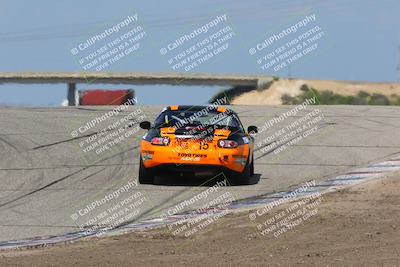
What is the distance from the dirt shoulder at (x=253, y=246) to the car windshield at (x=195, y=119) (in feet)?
10.6

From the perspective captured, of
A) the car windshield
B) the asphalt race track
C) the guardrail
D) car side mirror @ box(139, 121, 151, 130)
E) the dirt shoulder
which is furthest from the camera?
the guardrail

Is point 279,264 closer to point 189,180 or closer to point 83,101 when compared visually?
point 189,180

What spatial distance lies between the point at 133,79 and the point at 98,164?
6298 centimetres

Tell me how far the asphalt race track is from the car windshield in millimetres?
1014

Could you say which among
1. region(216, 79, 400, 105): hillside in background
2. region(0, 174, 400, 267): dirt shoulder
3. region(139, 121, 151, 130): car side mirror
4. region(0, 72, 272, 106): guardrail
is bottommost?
region(216, 79, 400, 105): hillside in background

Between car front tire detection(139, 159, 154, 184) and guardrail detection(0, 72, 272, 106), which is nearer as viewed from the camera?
car front tire detection(139, 159, 154, 184)

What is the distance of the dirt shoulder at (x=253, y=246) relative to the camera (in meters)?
10.1

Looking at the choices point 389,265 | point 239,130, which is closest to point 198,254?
point 389,265

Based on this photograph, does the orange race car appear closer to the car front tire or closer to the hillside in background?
the car front tire

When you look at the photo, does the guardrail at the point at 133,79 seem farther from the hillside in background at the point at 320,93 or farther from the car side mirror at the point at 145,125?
the car side mirror at the point at 145,125

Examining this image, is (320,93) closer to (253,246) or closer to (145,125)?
(145,125)

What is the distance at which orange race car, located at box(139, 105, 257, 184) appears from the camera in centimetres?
1617

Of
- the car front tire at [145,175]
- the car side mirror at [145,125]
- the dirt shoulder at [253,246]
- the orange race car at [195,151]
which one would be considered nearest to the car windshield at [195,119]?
the orange race car at [195,151]

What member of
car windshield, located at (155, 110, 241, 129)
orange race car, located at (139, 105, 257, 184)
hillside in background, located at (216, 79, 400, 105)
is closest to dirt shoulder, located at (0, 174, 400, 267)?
orange race car, located at (139, 105, 257, 184)
